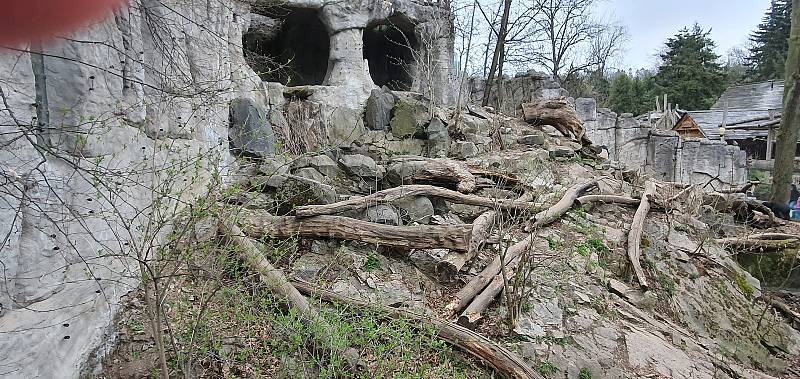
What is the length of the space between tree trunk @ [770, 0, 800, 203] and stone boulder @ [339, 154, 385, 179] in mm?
7273

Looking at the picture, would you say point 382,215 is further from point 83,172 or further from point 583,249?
point 83,172

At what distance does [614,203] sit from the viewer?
7.52 m

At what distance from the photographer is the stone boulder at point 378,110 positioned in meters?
9.27

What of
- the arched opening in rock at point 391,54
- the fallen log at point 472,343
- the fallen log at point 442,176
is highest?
the arched opening in rock at point 391,54

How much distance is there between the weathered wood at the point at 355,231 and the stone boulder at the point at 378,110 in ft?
15.8

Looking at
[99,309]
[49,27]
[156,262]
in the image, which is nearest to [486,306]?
[156,262]


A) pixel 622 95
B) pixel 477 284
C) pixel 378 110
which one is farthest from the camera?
pixel 622 95

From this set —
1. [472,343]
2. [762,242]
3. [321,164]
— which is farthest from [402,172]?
[762,242]

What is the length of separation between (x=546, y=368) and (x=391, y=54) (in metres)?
11.8

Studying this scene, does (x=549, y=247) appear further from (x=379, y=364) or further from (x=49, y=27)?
(x=49, y=27)

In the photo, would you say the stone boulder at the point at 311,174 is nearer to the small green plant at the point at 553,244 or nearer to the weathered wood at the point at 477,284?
the weathered wood at the point at 477,284

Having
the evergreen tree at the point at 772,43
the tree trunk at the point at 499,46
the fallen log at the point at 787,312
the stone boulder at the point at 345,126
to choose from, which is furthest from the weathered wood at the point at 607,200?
the evergreen tree at the point at 772,43

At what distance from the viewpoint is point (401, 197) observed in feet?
17.6

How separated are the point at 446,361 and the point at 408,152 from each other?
18.4 feet
